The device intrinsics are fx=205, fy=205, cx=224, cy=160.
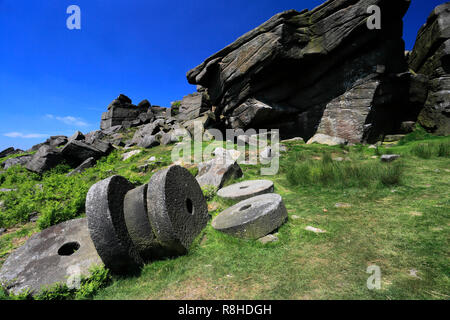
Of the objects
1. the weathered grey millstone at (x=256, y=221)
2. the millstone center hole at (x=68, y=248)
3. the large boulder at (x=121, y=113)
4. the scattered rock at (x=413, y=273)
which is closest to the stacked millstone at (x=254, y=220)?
the weathered grey millstone at (x=256, y=221)

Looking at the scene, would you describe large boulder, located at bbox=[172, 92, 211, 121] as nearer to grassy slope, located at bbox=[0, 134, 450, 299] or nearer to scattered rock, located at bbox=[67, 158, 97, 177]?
scattered rock, located at bbox=[67, 158, 97, 177]

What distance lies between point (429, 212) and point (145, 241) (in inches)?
188

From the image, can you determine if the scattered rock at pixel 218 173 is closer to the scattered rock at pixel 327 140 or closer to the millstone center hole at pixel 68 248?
the millstone center hole at pixel 68 248

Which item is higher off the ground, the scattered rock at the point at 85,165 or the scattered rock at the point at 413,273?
the scattered rock at the point at 85,165

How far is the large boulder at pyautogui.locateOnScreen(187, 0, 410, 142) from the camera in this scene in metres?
12.2

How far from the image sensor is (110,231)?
8.98ft

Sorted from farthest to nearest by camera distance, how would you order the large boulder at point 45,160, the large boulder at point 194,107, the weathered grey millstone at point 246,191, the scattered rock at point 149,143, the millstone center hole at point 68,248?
the large boulder at point 194,107, the scattered rock at point 149,143, the large boulder at point 45,160, the weathered grey millstone at point 246,191, the millstone center hole at point 68,248

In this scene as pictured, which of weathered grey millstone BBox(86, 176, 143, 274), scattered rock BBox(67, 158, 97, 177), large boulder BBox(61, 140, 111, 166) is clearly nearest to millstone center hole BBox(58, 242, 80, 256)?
weathered grey millstone BBox(86, 176, 143, 274)

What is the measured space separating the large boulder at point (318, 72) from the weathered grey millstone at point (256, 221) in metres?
10.7

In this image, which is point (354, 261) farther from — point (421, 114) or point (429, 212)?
point (421, 114)

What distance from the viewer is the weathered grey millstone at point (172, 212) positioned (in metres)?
2.98
